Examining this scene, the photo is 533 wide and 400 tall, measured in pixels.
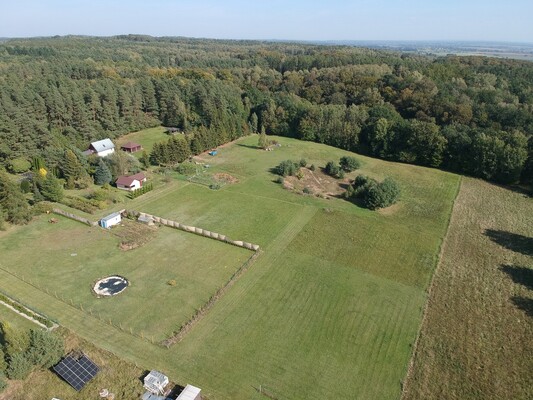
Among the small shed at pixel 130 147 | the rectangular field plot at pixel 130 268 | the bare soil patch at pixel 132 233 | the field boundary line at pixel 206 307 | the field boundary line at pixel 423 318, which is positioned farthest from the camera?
the small shed at pixel 130 147

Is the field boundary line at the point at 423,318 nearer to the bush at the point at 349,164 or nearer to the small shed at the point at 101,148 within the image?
the bush at the point at 349,164

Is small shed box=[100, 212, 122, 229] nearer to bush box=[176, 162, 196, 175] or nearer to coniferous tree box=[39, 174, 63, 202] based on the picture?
coniferous tree box=[39, 174, 63, 202]

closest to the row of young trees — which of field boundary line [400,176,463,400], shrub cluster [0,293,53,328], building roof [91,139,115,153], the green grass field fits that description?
shrub cluster [0,293,53,328]

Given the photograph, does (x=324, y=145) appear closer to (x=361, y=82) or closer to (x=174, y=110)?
(x=361, y=82)

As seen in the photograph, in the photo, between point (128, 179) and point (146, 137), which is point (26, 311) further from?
point (146, 137)

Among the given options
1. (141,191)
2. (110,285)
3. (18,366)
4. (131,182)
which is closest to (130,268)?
(110,285)

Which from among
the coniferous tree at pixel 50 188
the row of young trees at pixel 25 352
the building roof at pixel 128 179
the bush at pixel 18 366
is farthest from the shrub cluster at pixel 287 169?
the bush at pixel 18 366
